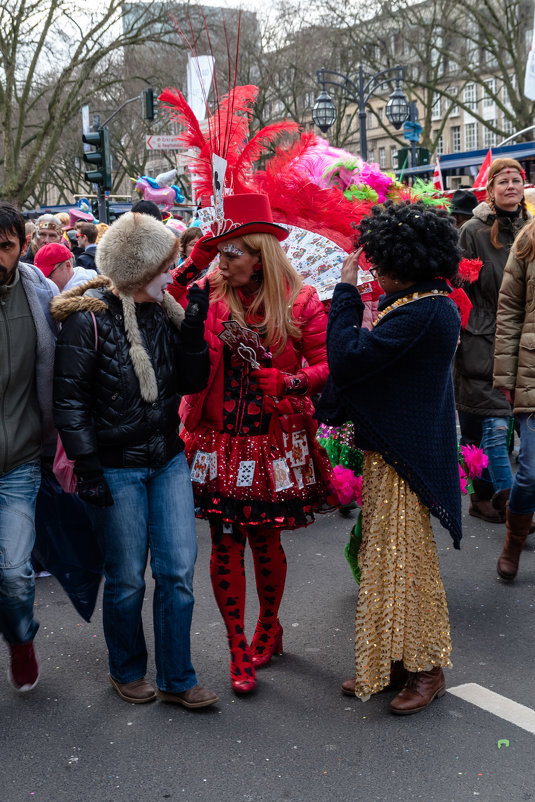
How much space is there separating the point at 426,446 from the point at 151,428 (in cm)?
100

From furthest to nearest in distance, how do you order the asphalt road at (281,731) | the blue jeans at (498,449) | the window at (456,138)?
1. the window at (456,138)
2. the blue jeans at (498,449)
3. the asphalt road at (281,731)

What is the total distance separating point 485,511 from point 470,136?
56.4 m

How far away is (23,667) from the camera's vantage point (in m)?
3.57

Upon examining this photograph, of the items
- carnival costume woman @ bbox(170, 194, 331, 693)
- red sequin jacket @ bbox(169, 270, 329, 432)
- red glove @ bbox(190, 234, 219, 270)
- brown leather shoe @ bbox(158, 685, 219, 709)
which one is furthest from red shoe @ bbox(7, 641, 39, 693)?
red glove @ bbox(190, 234, 219, 270)

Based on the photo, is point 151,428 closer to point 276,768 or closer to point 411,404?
point 411,404

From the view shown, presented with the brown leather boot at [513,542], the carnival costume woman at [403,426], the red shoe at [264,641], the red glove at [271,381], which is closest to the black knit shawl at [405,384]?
the carnival costume woman at [403,426]

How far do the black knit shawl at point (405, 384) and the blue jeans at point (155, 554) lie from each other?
71cm

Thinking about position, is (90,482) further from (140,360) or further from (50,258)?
(50,258)

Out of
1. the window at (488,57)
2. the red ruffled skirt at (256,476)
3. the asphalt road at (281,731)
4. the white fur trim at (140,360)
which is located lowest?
the asphalt road at (281,731)

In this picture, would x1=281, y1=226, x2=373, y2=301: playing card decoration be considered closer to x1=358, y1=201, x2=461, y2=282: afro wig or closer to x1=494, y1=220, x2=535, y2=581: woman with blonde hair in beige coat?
x1=358, y1=201, x2=461, y2=282: afro wig

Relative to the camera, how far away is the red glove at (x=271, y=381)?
3.43m

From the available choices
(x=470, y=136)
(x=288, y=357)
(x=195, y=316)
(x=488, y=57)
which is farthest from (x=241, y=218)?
(x=470, y=136)

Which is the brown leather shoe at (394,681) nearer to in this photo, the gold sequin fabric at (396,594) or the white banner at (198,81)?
the gold sequin fabric at (396,594)

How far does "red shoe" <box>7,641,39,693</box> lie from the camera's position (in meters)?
3.54
